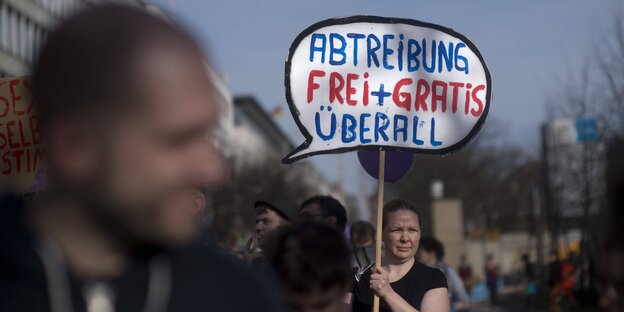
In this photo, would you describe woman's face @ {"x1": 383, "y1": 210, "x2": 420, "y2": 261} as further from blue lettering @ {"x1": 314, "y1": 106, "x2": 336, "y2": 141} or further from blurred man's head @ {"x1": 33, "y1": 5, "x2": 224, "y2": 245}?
blurred man's head @ {"x1": 33, "y1": 5, "x2": 224, "y2": 245}

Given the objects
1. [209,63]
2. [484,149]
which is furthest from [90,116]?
[484,149]

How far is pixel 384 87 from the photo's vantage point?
6672 mm

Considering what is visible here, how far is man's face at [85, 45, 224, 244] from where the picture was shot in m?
1.42

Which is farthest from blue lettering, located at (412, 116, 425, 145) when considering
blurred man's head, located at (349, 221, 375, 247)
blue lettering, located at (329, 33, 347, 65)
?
blurred man's head, located at (349, 221, 375, 247)

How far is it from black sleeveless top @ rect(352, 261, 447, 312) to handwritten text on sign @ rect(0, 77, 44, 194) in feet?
6.13

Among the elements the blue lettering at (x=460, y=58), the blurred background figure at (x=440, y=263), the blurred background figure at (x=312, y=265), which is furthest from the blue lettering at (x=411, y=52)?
the blurred background figure at (x=440, y=263)

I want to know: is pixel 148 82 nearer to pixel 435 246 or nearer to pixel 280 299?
pixel 280 299

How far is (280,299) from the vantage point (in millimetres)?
1564

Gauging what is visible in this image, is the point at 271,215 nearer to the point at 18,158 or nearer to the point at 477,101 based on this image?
the point at 477,101

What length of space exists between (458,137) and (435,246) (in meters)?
4.85

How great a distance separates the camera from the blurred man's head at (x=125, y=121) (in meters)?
1.42

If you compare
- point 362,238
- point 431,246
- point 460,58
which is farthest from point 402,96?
point 431,246

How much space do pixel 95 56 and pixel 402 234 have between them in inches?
198

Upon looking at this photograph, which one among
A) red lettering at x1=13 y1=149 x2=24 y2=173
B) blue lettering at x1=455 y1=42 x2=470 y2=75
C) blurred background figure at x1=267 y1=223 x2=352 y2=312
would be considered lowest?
blurred background figure at x1=267 y1=223 x2=352 y2=312
